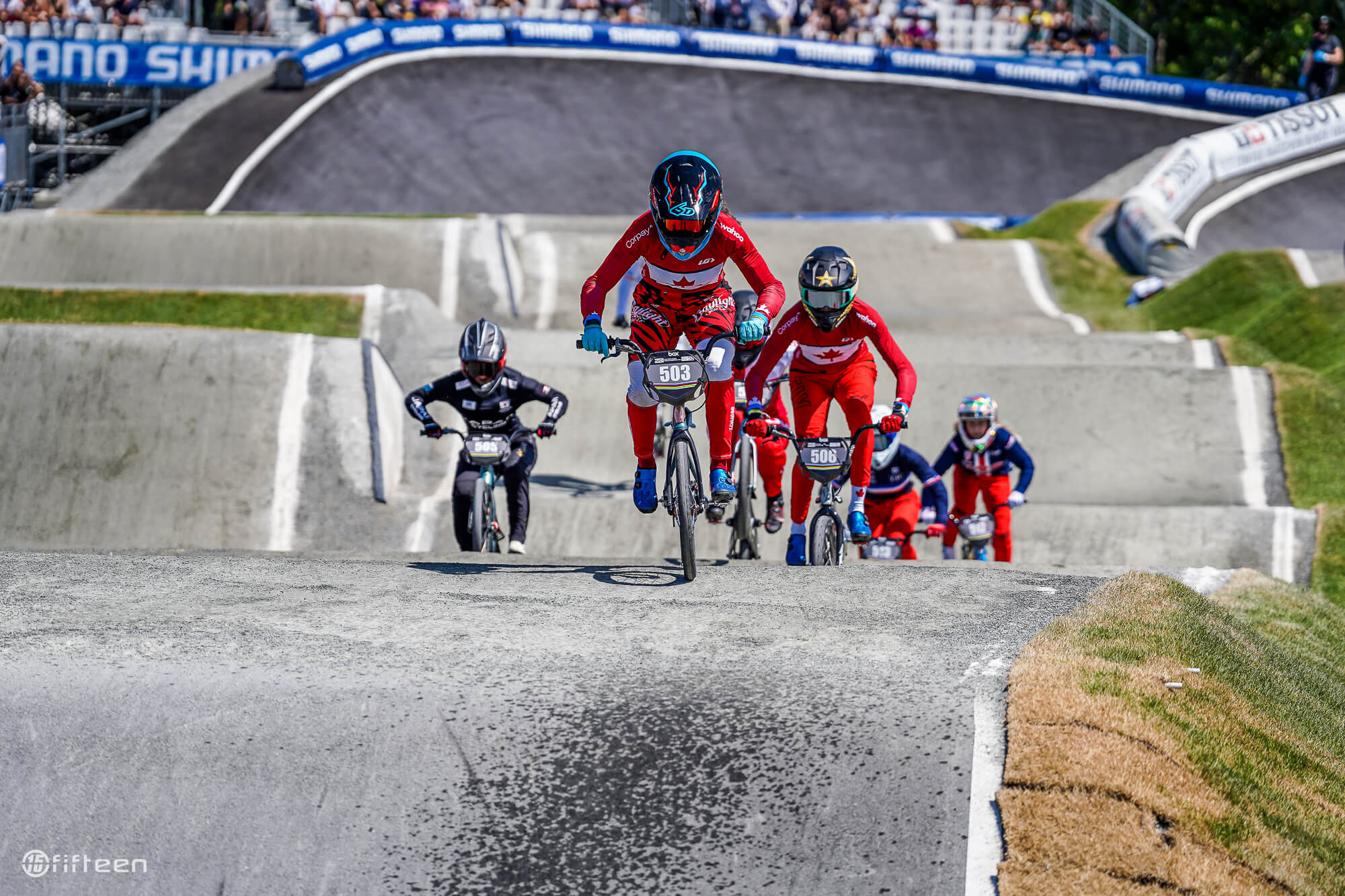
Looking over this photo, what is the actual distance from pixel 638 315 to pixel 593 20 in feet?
99.1

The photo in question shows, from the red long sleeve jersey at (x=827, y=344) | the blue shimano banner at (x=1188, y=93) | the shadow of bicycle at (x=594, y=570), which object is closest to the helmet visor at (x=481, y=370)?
the shadow of bicycle at (x=594, y=570)

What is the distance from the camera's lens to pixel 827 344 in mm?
10164

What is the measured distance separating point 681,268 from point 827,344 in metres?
1.64

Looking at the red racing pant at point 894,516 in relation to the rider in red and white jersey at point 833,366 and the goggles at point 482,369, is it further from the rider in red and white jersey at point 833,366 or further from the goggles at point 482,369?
the goggles at point 482,369

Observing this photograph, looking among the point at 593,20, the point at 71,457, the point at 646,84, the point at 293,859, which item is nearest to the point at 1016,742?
the point at 293,859

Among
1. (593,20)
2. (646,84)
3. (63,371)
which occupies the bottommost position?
(63,371)

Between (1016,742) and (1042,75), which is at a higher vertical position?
(1042,75)

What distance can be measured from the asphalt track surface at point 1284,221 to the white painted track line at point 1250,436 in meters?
12.9

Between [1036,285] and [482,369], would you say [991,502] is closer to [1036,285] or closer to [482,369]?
[482,369]

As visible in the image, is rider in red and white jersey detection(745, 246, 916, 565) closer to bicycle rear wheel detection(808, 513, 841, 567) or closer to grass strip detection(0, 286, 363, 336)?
bicycle rear wheel detection(808, 513, 841, 567)

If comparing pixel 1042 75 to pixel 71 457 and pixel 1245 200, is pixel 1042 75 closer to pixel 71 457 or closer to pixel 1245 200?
pixel 1245 200

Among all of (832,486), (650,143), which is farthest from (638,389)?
(650,143)

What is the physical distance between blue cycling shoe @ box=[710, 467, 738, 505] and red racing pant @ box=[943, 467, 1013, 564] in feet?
15.0

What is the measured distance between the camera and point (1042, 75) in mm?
37188
